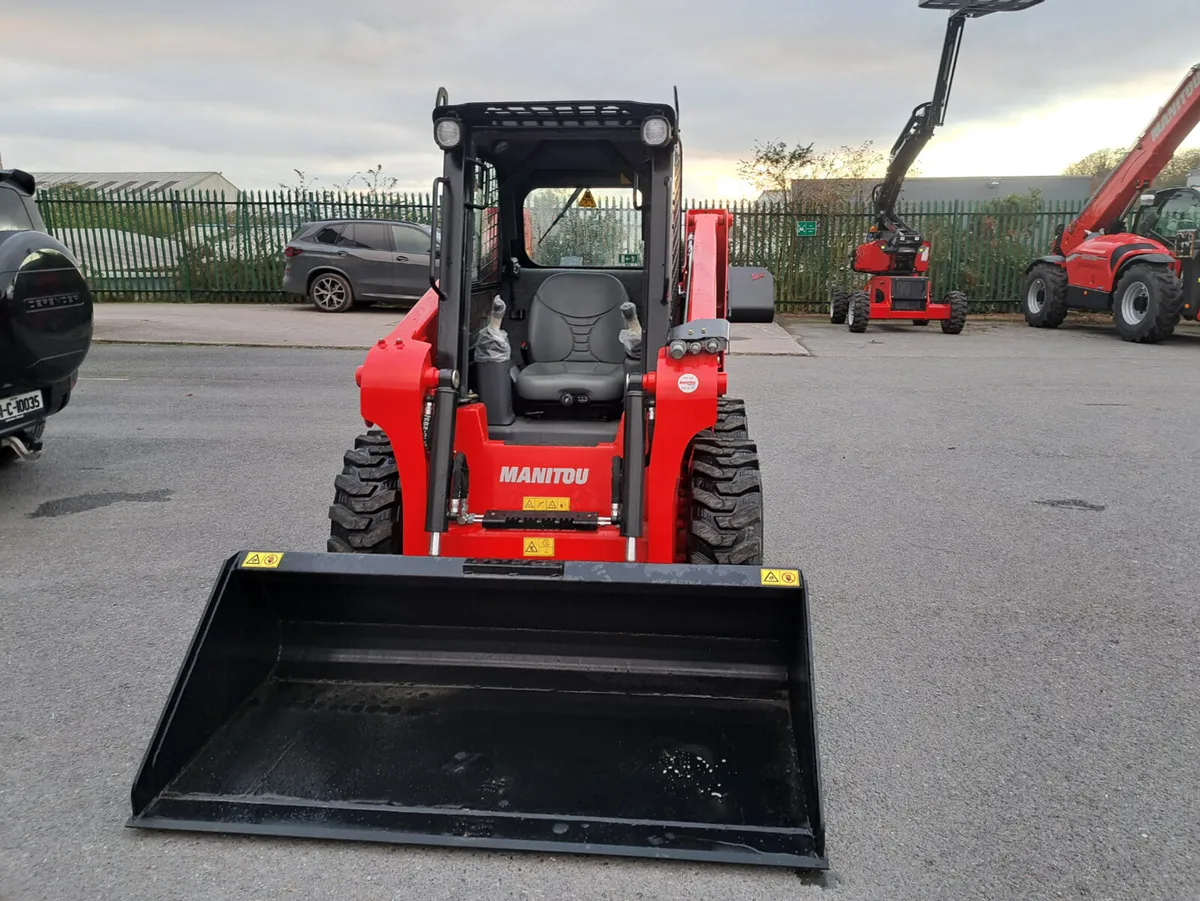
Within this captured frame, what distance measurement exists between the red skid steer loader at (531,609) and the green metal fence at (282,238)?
50.0ft

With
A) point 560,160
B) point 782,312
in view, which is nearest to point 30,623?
point 560,160

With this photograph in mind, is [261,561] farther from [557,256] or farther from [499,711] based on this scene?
[557,256]

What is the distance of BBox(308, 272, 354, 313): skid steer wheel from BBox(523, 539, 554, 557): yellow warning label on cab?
1451 centimetres

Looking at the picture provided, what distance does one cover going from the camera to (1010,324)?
18.0 metres

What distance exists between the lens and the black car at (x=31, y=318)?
536 cm

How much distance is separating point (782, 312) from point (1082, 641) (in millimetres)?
16091

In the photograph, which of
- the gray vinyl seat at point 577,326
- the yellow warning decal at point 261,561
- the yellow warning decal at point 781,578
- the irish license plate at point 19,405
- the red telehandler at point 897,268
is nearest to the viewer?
the yellow warning decal at point 781,578

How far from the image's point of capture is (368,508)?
12.8 feet

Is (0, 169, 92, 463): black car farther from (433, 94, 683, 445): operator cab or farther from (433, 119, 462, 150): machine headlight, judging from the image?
(433, 119, 462, 150): machine headlight

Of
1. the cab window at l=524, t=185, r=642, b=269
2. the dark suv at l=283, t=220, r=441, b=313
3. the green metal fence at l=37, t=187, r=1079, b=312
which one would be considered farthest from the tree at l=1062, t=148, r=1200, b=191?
the cab window at l=524, t=185, r=642, b=269

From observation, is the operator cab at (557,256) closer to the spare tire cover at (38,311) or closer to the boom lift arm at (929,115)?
the spare tire cover at (38,311)

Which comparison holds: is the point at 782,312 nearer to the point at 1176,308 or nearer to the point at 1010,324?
the point at 1010,324

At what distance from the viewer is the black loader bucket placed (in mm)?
2686

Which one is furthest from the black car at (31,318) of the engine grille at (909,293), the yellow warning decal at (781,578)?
the engine grille at (909,293)
